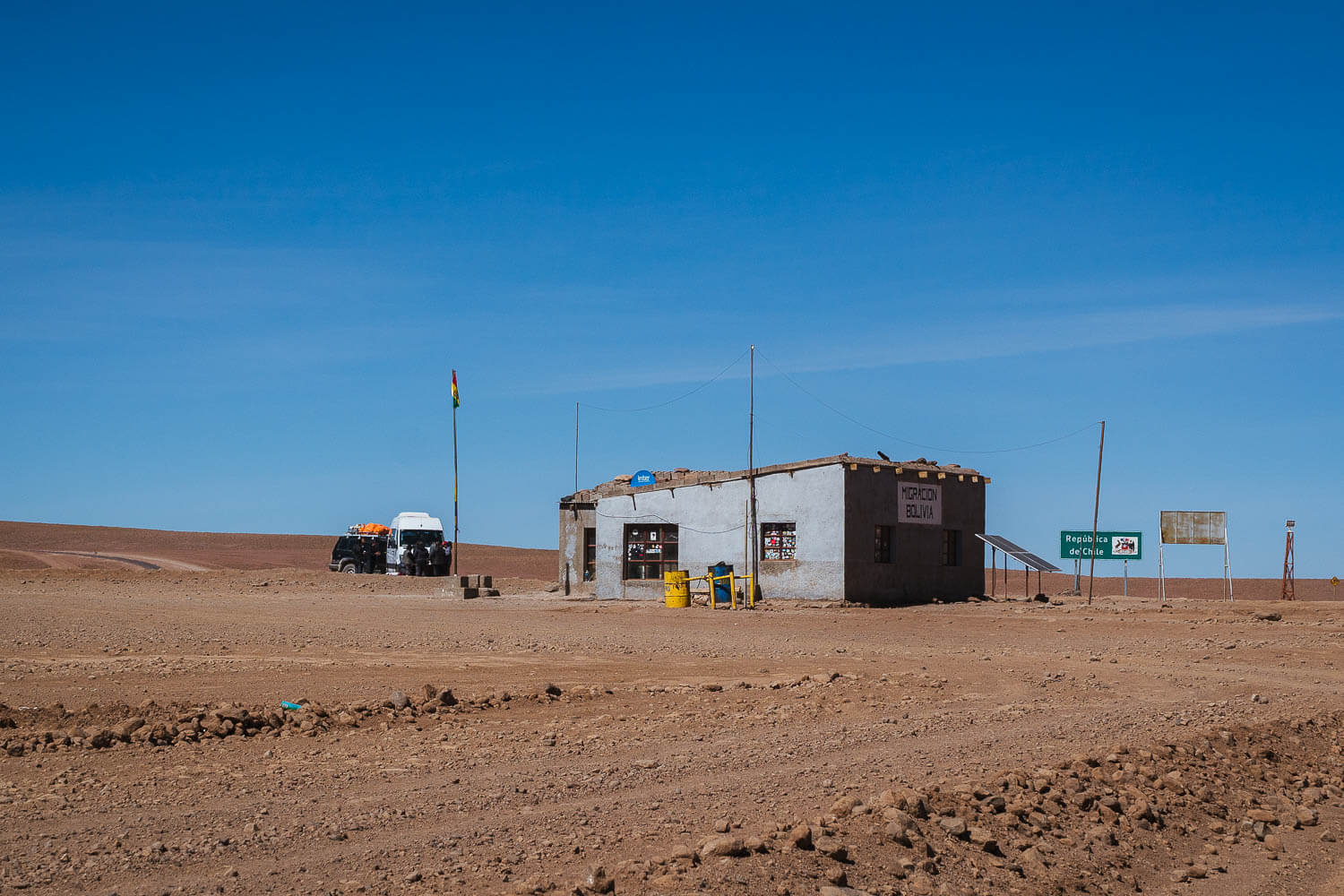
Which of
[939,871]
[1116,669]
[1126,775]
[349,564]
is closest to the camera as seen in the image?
[939,871]

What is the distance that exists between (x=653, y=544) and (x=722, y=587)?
3.59 meters

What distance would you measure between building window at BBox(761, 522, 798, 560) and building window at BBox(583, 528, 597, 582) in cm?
744

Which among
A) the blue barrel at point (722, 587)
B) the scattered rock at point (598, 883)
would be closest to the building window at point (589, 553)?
the blue barrel at point (722, 587)

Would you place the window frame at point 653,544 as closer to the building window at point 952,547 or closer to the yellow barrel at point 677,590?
the yellow barrel at point 677,590

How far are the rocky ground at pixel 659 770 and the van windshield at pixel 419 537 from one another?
3018 cm

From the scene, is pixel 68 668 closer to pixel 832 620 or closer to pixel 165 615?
pixel 165 615

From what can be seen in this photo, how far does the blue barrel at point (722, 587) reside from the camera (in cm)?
3238

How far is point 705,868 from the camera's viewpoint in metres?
6.53

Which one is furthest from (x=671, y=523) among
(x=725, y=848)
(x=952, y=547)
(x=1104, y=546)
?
(x=725, y=848)

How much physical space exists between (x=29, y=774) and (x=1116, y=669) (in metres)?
13.3

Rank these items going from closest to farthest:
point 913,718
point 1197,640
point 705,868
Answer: point 705,868 < point 913,718 < point 1197,640

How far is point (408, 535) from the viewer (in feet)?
163

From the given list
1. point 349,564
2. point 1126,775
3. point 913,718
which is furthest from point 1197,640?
point 349,564

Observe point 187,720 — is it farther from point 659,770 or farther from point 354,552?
point 354,552
